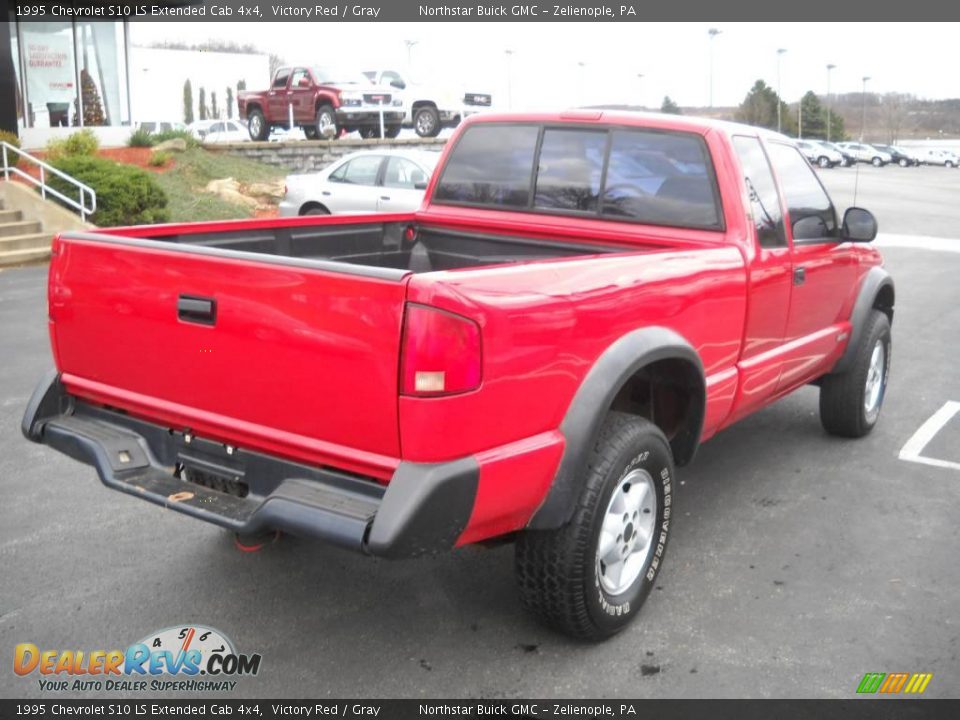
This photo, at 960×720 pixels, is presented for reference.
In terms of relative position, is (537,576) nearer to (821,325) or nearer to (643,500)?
(643,500)

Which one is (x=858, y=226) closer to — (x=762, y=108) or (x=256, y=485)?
(x=256, y=485)

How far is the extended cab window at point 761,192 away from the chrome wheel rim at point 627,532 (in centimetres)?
154

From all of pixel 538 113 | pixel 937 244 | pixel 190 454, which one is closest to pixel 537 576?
pixel 190 454

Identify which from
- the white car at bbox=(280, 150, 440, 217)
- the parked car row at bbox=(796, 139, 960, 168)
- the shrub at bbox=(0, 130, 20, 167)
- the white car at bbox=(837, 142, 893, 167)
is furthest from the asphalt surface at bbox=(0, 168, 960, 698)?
the white car at bbox=(837, 142, 893, 167)

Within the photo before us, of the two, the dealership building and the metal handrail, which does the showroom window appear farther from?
the metal handrail

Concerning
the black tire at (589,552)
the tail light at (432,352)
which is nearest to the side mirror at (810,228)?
the black tire at (589,552)

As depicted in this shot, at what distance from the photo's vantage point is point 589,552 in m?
3.39

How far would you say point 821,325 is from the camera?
541cm

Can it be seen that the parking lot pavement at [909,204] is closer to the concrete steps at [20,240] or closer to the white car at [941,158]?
the concrete steps at [20,240]

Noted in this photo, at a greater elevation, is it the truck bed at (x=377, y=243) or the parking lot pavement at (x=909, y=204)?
the truck bed at (x=377, y=243)

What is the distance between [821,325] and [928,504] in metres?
1.08

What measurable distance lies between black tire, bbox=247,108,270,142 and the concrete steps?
35.0 ft

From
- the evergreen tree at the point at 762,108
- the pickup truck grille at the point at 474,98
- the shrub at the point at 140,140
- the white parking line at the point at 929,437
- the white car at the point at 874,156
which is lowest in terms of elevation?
the white parking line at the point at 929,437

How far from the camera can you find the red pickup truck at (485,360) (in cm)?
293
